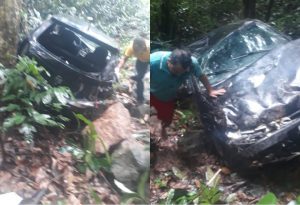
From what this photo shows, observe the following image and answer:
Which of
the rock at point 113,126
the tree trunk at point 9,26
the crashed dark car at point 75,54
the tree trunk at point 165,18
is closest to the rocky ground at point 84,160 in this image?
the rock at point 113,126

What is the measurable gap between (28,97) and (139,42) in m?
0.62

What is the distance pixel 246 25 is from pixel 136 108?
0.70 m

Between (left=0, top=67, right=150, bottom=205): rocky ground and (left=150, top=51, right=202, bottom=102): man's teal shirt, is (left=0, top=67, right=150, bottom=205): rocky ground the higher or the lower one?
the lower one

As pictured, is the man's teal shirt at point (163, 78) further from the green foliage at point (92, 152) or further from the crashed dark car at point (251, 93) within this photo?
the green foliage at point (92, 152)

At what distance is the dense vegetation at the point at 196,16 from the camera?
7.74 ft

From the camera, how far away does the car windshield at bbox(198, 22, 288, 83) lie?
2.38m

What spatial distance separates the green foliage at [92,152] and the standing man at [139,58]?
0.91 feet

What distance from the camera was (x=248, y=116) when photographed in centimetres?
226

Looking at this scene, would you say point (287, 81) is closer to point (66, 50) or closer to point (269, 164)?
point (269, 164)

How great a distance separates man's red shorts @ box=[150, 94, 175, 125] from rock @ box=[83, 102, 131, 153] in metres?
0.15

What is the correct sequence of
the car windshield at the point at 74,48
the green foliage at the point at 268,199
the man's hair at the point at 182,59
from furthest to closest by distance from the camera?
the car windshield at the point at 74,48 → the man's hair at the point at 182,59 → the green foliage at the point at 268,199

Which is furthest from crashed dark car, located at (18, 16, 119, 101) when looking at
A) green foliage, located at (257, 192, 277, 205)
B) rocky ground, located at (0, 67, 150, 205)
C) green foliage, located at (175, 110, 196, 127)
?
green foliage, located at (257, 192, 277, 205)

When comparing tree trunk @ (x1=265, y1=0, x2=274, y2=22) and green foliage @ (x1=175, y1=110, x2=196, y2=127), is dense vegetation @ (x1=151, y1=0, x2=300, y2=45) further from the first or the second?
green foliage @ (x1=175, y1=110, x2=196, y2=127)

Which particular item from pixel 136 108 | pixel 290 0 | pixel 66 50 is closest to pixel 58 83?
pixel 66 50
